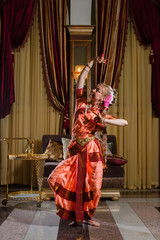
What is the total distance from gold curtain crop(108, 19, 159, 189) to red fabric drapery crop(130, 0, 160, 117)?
0.39 feet

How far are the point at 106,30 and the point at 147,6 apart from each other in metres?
0.86

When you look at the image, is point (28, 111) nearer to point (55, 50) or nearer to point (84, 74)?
point (55, 50)

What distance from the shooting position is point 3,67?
210 inches

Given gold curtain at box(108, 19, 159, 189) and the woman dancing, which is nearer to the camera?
the woman dancing

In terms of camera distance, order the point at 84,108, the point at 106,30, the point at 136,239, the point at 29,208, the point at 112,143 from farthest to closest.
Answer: the point at 106,30
the point at 112,143
the point at 29,208
the point at 84,108
the point at 136,239

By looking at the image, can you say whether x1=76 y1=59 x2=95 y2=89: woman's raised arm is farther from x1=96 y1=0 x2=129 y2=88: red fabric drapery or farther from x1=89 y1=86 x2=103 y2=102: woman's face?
x1=96 y1=0 x2=129 y2=88: red fabric drapery

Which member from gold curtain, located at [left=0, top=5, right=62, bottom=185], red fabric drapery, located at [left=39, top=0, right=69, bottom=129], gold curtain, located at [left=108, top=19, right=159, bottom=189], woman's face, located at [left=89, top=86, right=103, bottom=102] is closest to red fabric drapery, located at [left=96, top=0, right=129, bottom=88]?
gold curtain, located at [left=108, top=19, right=159, bottom=189]

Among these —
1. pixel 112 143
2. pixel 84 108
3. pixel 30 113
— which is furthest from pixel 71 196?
pixel 30 113

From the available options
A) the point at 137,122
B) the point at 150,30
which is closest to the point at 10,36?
the point at 150,30

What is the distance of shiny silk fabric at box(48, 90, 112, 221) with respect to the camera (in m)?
3.03

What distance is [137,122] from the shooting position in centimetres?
561

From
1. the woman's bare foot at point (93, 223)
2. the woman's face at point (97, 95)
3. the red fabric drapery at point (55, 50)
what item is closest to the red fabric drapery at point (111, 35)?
the red fabric drapery at point (55, 50)

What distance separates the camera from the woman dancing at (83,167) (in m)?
3.03

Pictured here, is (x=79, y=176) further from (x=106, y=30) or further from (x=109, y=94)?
(x=106, y=30)
